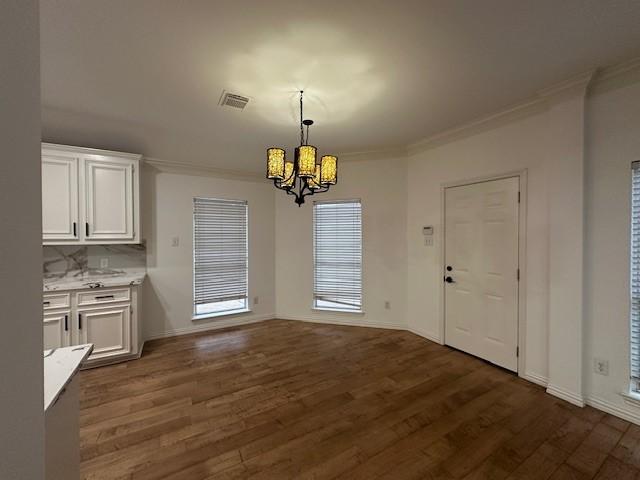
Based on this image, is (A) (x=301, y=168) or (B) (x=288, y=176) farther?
(B) (x=288, y=176)

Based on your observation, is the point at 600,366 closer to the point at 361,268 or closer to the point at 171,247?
the point at 361,268

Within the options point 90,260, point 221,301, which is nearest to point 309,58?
point 90,260

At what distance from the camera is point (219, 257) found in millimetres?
4695

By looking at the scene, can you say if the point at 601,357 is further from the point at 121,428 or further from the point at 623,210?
the point at 121,428

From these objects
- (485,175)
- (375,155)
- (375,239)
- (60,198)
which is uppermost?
(375,155)

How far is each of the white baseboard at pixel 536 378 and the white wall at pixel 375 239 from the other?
1684 mm

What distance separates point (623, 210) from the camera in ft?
7.58

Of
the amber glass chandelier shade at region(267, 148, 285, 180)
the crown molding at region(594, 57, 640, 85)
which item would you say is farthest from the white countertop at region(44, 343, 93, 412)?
the crown molding at region(594, 57, 640, 85)

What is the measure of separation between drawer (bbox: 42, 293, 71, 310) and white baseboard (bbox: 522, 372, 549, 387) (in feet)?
16.1

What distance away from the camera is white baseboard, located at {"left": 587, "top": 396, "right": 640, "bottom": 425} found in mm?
2248

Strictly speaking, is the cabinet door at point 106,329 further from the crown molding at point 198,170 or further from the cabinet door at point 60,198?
the crown molding at point 198,170

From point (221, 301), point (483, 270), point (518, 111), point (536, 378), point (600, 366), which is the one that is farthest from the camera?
point (221, 301)

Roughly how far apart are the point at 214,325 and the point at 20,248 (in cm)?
438

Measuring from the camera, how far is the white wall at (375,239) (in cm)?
440
